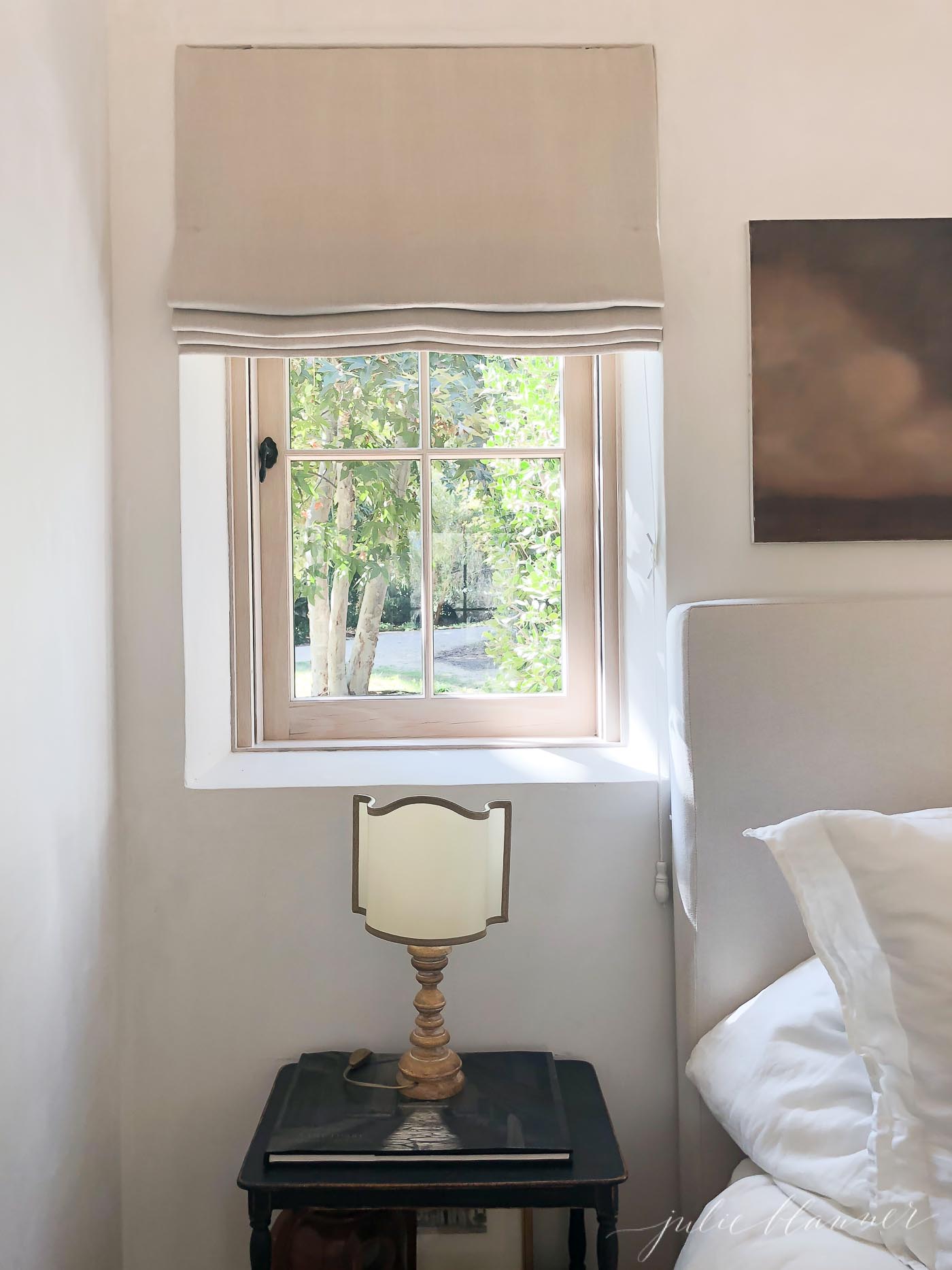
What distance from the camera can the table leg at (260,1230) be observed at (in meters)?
1.23

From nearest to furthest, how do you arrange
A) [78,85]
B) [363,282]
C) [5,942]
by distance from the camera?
[5,942]
[78,85]
[363,282]

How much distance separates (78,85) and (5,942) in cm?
124

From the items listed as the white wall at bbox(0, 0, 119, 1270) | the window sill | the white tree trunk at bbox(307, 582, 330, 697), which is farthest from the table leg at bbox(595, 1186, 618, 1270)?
the white tree trunk at bbox(307, 582, 330, 697)

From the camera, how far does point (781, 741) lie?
1.43 meters

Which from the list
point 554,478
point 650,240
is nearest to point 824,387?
point 650,240

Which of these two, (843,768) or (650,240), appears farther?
(650,240)

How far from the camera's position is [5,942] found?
116cm

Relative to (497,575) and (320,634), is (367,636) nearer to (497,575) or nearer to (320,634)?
(320,634)

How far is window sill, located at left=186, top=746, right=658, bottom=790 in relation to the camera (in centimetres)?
155

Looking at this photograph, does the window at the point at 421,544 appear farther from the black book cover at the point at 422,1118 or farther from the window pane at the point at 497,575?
the black book cover at the point at 422,1118

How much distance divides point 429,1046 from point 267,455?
1.09 m

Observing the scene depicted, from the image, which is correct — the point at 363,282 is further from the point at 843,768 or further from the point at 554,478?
the point at 843,768

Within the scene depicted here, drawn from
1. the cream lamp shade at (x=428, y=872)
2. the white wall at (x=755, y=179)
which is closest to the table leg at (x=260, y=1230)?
the cream lamp shade at (x=428, y=872)

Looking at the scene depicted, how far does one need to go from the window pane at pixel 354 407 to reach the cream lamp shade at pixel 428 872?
2.55 ft
